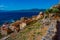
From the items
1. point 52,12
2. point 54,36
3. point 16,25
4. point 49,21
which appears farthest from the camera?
point 16,25

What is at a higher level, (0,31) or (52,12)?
(52,12)

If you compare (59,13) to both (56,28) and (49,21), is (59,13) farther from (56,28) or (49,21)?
(56,28)

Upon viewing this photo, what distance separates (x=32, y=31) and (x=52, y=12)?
5.96 ft

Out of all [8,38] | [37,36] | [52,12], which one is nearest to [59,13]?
[52,12]

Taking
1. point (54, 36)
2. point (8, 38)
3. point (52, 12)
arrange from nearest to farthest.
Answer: point (54, 36), point (52, 12), point (8, 38)

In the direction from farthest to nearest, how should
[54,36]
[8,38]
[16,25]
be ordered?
[16,25], [8,38], [54,36]

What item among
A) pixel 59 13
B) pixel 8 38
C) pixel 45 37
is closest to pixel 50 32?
pixel 45 37

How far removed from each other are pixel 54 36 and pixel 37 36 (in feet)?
10.1

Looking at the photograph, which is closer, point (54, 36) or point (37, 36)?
point (54, 36)

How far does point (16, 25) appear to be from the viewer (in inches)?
1089

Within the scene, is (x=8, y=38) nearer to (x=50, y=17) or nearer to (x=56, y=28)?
(x=50, y=17)

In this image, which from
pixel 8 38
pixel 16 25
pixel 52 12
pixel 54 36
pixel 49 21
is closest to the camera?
pixel 54 36

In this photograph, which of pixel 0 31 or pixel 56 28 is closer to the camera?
pixel 56 28

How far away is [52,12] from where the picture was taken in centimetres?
2155
